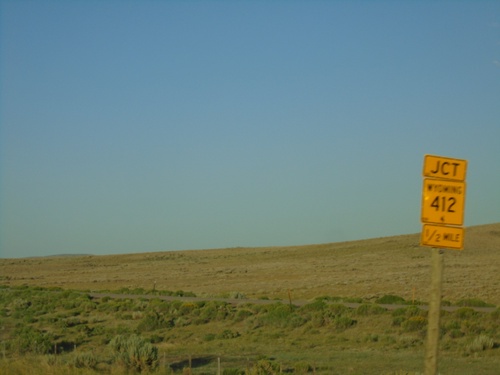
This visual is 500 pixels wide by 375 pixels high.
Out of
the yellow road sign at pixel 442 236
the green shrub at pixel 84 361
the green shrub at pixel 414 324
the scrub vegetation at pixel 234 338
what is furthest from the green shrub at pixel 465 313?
the yellow road sign at pixel 442 236

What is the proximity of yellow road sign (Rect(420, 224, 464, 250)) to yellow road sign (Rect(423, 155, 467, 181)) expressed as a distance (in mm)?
565

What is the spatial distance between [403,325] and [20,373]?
2131 centimetres

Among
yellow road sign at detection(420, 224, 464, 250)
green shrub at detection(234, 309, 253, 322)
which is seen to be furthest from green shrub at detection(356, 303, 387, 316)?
yellow road sign at detection(420, 224, 464, 250)

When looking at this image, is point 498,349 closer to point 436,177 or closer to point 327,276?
point 436,177

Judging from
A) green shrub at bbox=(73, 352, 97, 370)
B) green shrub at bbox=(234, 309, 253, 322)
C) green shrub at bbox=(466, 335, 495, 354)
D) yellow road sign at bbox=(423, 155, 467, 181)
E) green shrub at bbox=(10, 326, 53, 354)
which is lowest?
green shrub at bbox=(10, 326, 53, 354)

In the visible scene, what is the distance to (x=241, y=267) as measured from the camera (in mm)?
104875

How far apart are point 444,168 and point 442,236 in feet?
2.48

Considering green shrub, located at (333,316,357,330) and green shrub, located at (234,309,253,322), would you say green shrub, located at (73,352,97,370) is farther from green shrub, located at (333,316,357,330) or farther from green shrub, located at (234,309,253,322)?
green shrub, located at (234,309,253,322)

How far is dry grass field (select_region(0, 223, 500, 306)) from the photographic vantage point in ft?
202

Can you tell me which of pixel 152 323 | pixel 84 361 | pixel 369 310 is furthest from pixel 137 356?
pixel 152 323

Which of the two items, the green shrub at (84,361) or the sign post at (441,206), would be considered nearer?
the sign post at (441,206)

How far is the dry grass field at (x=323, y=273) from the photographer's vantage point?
61562 millimetres

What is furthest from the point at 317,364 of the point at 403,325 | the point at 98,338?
the point at 98,338

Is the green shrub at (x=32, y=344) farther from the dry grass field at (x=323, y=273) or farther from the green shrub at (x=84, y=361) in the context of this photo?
the dry grass field at (x=323, y=273)
